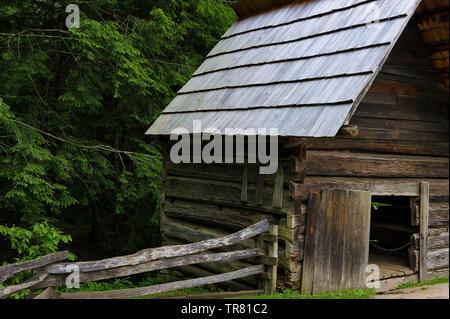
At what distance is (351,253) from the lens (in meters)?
6.76

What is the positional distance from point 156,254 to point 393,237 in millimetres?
5635

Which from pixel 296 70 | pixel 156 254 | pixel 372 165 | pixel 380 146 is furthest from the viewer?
pixel 380 146

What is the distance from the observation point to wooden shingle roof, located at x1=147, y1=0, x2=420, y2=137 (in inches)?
235

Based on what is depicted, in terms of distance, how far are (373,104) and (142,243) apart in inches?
341

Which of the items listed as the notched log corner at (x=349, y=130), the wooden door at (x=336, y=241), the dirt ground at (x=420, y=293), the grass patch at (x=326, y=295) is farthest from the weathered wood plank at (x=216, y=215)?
the dirt ground at (x=420, y=293)

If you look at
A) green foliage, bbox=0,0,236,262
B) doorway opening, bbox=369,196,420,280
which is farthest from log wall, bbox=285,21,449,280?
green foliage, bbox=0,0,236,262

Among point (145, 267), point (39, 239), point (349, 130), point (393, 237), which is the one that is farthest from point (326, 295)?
point (39, 239)

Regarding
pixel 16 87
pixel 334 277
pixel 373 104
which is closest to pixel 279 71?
pixel 373 104

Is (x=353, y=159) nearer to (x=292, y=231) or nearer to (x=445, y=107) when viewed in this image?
(x=292, y=231)

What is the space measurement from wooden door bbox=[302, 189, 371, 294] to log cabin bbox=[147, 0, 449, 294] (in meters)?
0.02

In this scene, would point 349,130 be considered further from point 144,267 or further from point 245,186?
point 144,267

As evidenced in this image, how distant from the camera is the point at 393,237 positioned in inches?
372

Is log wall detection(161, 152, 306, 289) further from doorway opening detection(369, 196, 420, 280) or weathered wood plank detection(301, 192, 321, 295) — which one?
doorway opening detection(369, 196, 420, 280)

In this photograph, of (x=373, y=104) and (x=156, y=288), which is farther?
(x=373, y=104)
